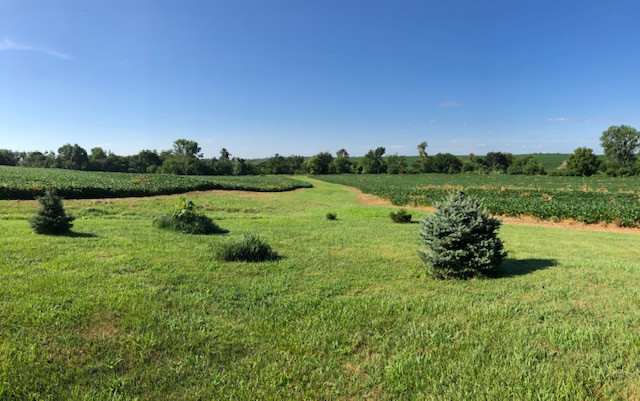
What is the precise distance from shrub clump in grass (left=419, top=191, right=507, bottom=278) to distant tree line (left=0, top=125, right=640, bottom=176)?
92.4 metres

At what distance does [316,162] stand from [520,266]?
100719mm

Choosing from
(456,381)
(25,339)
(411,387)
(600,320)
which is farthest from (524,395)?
(25,339)

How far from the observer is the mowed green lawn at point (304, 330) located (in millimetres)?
3082

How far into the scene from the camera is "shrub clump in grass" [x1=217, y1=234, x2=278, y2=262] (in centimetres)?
816

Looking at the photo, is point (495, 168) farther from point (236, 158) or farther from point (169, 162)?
point (169, 162)

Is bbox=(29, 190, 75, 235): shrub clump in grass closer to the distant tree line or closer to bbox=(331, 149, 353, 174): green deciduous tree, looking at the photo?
the distant tree line

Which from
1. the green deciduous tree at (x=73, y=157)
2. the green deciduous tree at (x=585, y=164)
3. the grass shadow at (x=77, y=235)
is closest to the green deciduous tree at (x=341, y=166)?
the green deciduous tree at (x=585, y=164)

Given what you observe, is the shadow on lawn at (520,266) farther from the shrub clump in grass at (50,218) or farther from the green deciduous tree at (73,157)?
the green deciduous tree at (73,157)

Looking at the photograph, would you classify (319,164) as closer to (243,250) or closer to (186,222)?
(186,222)

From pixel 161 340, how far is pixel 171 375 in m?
0.71

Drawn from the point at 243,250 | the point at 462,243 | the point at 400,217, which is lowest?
the point at 400,217

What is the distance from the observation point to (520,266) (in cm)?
830

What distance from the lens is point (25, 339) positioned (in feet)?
11.9

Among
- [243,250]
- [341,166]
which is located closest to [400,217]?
[243,250]
